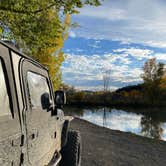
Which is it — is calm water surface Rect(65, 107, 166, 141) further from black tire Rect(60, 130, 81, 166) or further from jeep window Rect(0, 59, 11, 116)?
jeep window Rect(0, 59, 11, 116)

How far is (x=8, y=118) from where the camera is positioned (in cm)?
270

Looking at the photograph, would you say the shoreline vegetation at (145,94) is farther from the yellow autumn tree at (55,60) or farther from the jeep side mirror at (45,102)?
the jeep side mirror at (45,102)

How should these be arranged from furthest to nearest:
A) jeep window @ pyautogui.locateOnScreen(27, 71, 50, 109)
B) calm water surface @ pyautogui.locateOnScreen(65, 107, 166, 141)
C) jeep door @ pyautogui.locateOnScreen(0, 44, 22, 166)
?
calm water surface @ pyautogui.locateOnScreen(65, 107, 166, 141), jeep window @ pyautogui.locateOnScreen(27, 71, 50, 109), jeep door @ pyautogui.locateOnScreen(0, 44, 22, 166)

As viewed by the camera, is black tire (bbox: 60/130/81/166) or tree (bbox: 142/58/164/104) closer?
black tire (bbox: 60/130/81/166)

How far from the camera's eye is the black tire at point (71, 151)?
18.9ft

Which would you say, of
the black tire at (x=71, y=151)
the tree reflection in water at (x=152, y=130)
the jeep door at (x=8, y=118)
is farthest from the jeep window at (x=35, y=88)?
the tree reflection in water at (x=152, y=130)

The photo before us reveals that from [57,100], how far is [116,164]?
4098 mm

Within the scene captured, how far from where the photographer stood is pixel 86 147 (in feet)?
34.5

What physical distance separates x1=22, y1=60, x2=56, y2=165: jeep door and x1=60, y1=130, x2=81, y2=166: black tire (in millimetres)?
1144

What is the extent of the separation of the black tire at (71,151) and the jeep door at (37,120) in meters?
1.14

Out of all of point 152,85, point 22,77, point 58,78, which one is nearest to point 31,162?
point 22,77

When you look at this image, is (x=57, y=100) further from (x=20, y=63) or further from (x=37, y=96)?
(x=20, y=63)

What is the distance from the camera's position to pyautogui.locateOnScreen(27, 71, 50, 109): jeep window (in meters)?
3.69

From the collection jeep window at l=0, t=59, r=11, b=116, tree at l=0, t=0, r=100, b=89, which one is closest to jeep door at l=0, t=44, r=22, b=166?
jeep window at l=0, t=59, r=11, b=116
